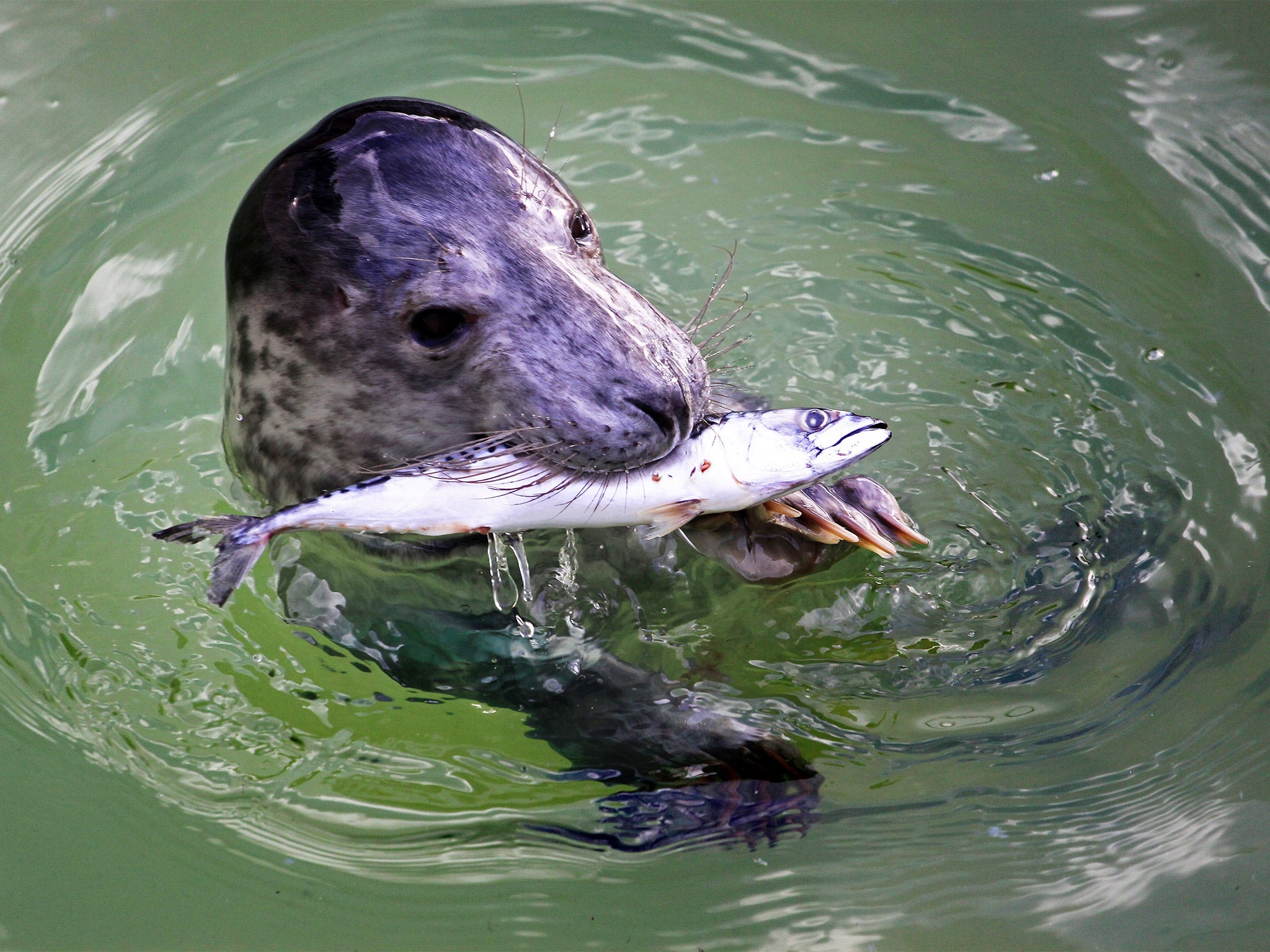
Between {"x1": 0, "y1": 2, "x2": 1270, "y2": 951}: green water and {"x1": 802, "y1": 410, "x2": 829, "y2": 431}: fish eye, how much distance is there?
1.00 m

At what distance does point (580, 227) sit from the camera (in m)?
2.89

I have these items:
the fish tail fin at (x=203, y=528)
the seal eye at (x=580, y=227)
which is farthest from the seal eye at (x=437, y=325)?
the fish tail fin at (x=203, y=528)

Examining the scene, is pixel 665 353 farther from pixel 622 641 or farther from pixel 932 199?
pixel 932 199

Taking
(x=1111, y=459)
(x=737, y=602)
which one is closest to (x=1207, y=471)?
(x=1111, y=459)

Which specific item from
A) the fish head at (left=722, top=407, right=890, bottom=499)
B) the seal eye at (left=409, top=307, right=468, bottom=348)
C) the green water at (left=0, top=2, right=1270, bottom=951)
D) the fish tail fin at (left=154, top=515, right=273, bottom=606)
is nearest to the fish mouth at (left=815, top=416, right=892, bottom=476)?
the fish head at (left=722, top=407, right=890, bottom=499)

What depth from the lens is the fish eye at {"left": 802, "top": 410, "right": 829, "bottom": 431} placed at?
7.74ft

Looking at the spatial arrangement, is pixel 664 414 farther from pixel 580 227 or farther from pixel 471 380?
pixel 580 227

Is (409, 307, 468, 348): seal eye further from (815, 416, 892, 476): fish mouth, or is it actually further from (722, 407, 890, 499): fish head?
(815, 416, 892, 476): fish mouth

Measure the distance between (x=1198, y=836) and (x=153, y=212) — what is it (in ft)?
13.8

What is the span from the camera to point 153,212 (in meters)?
4.66

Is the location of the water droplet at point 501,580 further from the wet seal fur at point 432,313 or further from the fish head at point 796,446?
the fish head at point 796,446

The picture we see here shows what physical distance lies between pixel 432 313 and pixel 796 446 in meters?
0.88

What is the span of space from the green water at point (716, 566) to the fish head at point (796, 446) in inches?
36.0

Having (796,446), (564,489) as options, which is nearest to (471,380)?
(564,489)
